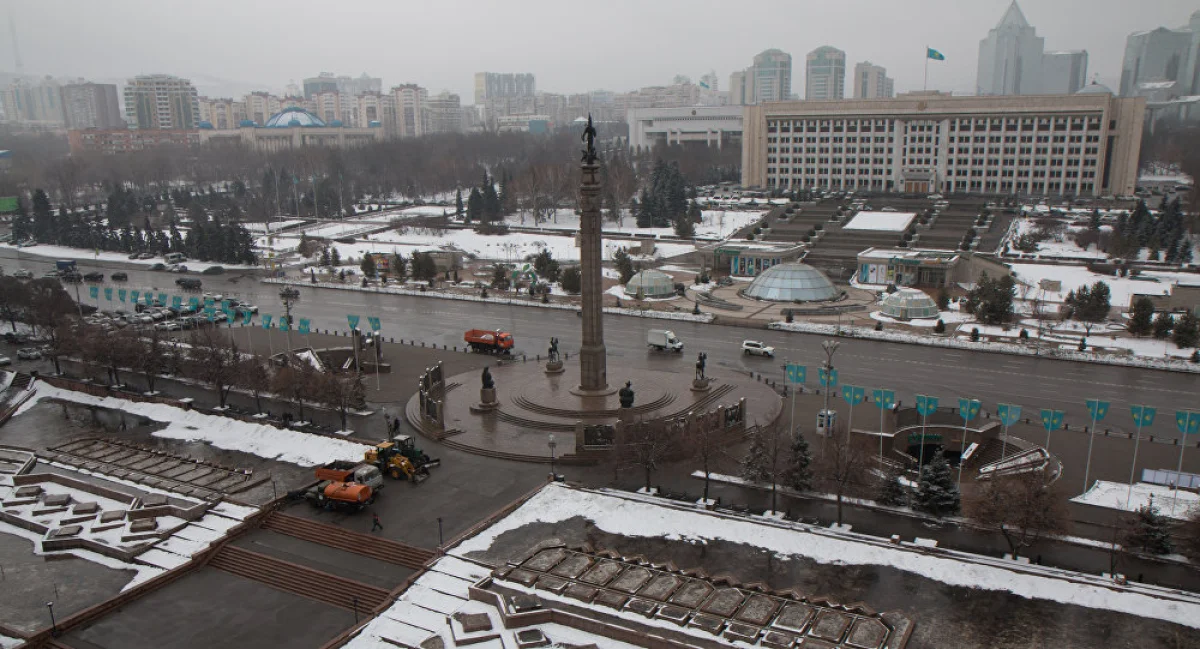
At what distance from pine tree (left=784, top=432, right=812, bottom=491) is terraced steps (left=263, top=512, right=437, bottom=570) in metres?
12.1

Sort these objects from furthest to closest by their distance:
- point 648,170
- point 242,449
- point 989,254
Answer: point 648,170 → point 989,254 → point 242,449

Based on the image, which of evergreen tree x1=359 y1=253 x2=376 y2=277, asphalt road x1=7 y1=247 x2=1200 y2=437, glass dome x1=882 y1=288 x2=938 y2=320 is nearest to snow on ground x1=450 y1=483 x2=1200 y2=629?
asphalt road x1=7 y1=247 x2=1200 y2=437

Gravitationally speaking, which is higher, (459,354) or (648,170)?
(648,170)

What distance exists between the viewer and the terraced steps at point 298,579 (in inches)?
904

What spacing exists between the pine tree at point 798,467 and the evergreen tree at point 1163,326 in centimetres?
3316

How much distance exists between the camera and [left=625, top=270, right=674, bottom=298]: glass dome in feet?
214

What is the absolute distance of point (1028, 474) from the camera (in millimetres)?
24828

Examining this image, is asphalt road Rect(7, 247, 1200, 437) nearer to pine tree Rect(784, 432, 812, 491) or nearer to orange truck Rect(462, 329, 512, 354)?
orange truck Rect(462, 329, 512, 354)

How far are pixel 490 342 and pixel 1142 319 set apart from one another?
1531 inches

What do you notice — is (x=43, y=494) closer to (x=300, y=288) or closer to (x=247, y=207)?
(x=300, y=288)

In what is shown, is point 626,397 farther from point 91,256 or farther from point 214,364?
point 91,256

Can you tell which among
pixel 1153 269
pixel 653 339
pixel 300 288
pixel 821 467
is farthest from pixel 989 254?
pixel 300 288

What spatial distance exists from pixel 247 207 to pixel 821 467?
108276 mm

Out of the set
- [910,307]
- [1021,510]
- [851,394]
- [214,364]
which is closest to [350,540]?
[214,364]
